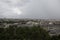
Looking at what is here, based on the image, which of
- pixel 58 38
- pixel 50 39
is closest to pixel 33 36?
pixel 50 39

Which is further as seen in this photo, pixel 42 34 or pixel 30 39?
pixel 42 34

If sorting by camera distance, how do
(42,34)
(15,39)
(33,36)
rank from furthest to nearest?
1. (42,34)
2. (33,36)
3. (15,39)

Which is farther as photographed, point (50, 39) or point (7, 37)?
point (50, 39)

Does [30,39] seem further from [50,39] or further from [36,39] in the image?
[50,39]

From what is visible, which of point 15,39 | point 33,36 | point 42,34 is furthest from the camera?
point 42,34

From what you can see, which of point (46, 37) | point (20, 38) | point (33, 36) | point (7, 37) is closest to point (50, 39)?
point (46, 37)

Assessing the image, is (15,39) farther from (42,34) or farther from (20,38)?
(42,34)

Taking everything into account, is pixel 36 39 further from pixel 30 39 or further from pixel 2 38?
pixel 2 38
